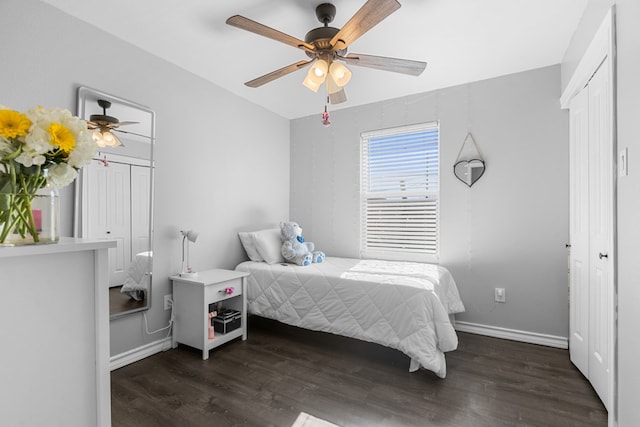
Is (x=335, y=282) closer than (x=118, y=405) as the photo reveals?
No

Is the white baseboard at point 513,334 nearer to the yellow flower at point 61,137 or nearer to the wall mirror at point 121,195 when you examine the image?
the wall mirror at point 121,195

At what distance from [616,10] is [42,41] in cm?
323

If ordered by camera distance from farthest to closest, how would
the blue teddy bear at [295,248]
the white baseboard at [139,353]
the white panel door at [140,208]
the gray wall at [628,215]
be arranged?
the blue teddy bear at [295,248] → the white panel door at [140,208] → the white baseboard at [139,353] → the gray wall at [628,215]

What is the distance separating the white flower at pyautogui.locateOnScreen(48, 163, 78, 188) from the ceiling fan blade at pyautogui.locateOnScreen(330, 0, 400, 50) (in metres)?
1.47

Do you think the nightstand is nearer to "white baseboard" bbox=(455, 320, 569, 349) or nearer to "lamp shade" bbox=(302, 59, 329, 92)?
"lamp shade" bbox=(302, 59, 329, 92)

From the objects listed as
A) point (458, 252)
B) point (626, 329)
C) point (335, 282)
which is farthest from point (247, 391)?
point (458, 252)

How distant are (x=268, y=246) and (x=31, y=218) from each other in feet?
8.42

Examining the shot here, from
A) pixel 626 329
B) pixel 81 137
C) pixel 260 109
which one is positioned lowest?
pixel 626 329

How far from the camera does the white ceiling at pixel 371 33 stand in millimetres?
2090

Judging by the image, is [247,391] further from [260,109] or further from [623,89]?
[260,109]

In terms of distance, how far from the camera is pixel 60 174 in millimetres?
875

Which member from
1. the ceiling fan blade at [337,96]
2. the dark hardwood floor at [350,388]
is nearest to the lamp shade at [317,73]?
the ceiling fan blade at [337,96]

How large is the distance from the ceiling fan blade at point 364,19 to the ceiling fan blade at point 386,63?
0.40 feet

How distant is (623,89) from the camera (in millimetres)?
1485
